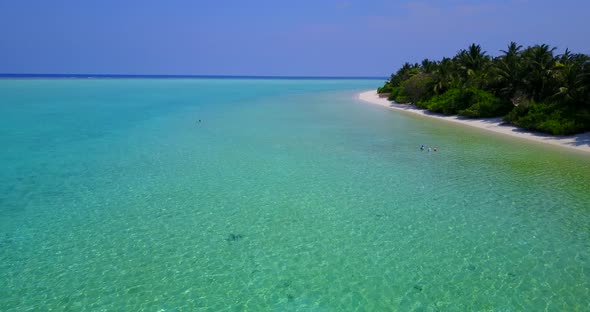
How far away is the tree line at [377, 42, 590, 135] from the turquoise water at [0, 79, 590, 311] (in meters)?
6.07

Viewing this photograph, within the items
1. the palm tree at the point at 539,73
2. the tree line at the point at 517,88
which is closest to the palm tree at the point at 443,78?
the tree line at the point at 517,88

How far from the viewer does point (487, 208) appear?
46.1ft

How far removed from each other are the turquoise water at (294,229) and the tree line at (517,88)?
6070 millimetres

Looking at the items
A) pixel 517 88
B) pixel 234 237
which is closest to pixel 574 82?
pixel 517 88

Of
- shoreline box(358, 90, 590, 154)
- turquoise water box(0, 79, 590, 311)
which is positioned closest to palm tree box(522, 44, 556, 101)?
shoreline box(358, 90, 590, 154)

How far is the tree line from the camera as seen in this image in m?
28.2

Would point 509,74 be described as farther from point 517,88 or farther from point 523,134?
point 523,134

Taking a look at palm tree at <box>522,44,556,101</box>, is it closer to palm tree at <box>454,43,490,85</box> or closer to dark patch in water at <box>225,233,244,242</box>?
palm tree at <box>454,43,490,85</box>

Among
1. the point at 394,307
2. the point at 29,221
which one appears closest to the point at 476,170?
the point at 394,307

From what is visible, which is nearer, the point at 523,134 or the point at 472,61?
the point at 523,134

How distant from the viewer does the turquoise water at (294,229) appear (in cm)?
888

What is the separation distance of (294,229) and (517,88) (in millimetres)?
32146

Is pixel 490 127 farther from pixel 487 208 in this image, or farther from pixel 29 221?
pixel 29 221

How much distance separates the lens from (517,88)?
3622cm
